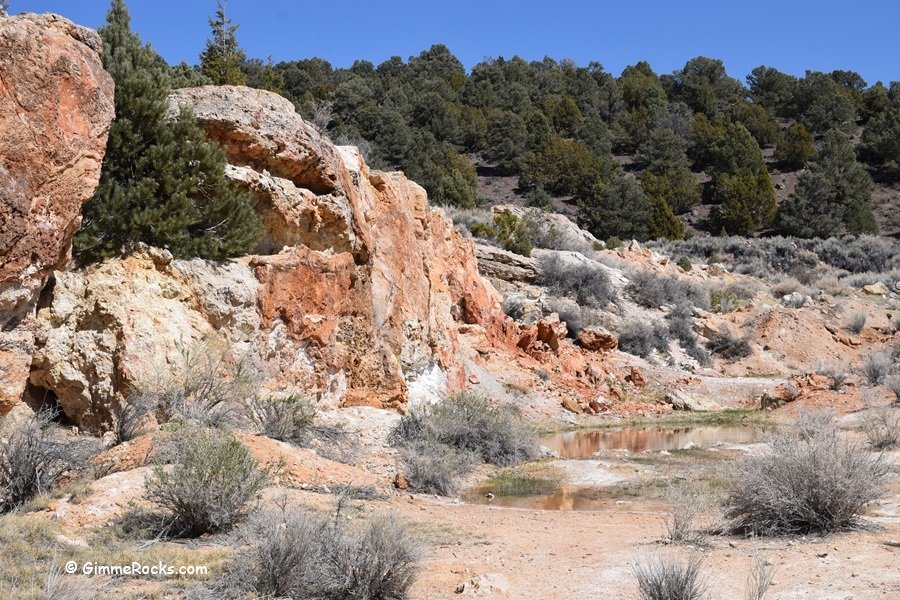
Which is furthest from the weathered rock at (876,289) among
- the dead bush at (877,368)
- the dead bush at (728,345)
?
the dead bush at (877,368)

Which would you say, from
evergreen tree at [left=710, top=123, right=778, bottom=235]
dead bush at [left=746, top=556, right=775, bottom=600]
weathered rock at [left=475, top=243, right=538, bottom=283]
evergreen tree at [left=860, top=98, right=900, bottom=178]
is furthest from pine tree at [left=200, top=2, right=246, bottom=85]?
evergreen tree at [left=860, top=98, right=900, bottom=178]

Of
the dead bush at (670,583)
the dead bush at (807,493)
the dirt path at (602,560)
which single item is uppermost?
the dead bush at (807,493)

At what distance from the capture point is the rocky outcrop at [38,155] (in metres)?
8.15

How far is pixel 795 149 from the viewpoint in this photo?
5678cm

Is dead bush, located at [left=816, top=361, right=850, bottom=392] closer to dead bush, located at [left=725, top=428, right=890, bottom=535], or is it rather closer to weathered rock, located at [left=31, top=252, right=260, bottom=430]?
dead bush, located at [left=725, top=428, right=890, bottom=535]

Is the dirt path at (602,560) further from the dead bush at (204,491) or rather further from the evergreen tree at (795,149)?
the evergreen tree at (795,149)

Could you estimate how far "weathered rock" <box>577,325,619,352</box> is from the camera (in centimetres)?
2292

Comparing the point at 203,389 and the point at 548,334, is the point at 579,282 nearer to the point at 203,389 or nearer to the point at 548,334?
the point at 548,334

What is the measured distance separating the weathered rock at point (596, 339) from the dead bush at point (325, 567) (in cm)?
1767

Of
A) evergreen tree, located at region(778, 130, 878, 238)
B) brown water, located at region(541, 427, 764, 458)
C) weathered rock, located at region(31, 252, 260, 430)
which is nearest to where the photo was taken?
weathered rock, located at region(31, 252, 260, 430)

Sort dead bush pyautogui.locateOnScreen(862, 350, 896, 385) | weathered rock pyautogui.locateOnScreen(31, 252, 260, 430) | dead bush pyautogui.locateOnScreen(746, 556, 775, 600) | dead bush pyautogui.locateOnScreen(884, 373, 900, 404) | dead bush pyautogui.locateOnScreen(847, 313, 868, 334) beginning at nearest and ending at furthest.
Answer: dead bush pyautogui.locateOnScreen(746, 556, 775, 600) < weathered rock pyautogui.locateOnScreen(31, 252, 260, 430) < dead bush pyautogui.locateOnScreen(884, 373, 900, 404) < dead bush pyautogui.locateOnScreen(862, 350, 896, 385) < dead bush pyautogui.locateOnScreen(847, 313, 868, 334)

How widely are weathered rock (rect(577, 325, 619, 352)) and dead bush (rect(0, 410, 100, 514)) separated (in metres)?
16.5

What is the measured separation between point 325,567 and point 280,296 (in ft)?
22.2

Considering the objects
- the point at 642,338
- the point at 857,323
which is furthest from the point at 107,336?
the point at 857,323
